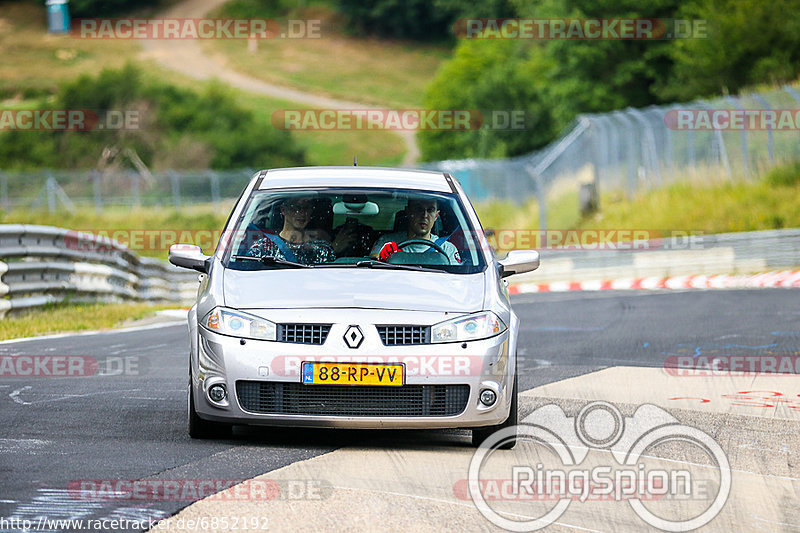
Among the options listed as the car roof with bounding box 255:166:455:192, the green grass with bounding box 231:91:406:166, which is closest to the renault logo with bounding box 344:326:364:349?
the car roof with bounding box 255:166:455:192

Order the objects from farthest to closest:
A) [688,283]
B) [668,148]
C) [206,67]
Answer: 1. [206,67]
2. [668,148]
3. [688,283]

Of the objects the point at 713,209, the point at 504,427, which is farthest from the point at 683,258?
the point at 504,427

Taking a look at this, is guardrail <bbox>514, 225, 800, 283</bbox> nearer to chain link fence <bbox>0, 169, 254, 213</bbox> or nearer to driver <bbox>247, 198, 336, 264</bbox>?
driver <bbox>247, 198, 336, 264</bbox>

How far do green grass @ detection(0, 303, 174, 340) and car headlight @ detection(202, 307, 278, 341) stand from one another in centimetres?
709

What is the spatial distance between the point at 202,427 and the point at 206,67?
106827 mm

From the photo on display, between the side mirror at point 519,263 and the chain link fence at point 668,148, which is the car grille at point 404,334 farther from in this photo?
the chain link fence at point 668,148

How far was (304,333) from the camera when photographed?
24.1ft

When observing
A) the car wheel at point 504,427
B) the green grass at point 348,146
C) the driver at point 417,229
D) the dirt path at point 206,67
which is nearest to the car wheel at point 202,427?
the car wheel at point 504,427

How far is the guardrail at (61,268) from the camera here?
15953 mm

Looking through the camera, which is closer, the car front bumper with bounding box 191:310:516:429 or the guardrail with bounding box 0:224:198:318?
the car front bumper with bounding box 191:310:516:429

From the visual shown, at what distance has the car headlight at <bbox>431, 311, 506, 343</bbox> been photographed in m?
7.39

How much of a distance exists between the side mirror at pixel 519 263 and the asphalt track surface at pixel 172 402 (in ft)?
3.34

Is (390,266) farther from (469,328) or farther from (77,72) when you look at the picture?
(77,72)

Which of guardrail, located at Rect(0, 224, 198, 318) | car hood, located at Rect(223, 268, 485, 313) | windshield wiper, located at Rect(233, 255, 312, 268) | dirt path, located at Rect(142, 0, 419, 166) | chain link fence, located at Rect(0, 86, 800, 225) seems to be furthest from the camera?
dirt path, located at Rect(142, 0, 419, 166)
